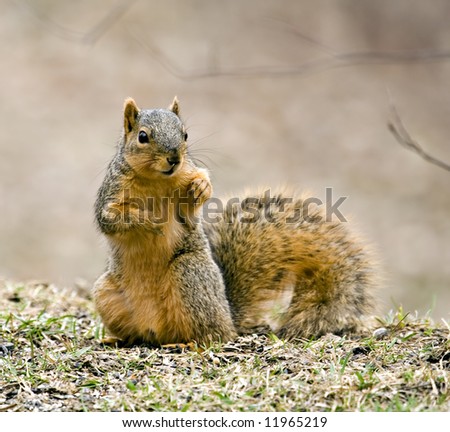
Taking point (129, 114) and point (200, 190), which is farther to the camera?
point (129, 114)

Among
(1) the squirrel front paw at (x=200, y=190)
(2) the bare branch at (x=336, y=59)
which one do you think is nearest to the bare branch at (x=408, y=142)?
(2) the bare branch at (x=336, y=59)

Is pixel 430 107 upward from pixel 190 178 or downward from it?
upward

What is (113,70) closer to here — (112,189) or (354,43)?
(354,43)

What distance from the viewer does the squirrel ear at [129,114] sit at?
4.41 m

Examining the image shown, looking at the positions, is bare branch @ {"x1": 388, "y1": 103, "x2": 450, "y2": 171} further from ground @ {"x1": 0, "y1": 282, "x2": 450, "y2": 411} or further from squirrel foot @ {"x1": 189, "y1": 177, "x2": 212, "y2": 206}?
squirrel foot @ {"x1": 189, "y1": 177, "x2": 212, "y2": 206}

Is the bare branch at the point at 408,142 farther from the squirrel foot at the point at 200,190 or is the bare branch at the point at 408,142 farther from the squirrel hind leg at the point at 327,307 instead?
the squirrel foot at the point at 200,190

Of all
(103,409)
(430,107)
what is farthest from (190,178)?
(430,107)

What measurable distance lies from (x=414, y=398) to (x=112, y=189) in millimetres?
1955

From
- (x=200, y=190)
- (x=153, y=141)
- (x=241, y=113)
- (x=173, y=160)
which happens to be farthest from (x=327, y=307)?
(x=241, y=113)

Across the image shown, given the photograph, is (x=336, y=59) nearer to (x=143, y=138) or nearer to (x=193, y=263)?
(x=143, y=138)

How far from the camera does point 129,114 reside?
4.43 metres

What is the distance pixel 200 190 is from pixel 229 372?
40.6 inches
